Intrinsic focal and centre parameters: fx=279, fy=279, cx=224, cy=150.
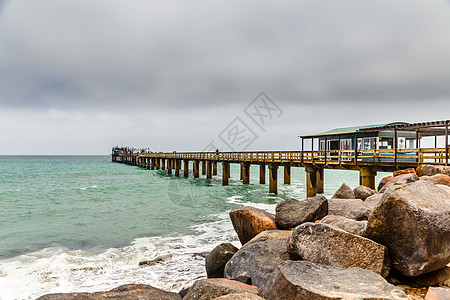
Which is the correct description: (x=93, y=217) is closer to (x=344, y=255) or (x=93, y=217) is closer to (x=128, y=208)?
(x=128, y=208)

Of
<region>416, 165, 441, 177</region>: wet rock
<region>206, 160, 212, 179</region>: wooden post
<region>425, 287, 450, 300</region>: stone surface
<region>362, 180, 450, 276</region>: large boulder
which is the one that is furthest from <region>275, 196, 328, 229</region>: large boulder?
<region>206, 160, 212, 179</region>: wooden post

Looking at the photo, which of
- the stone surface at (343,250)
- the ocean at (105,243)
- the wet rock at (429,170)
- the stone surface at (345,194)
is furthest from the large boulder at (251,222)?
the wet rock at (429,170)

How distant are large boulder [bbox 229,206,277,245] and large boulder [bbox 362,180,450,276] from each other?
2847 mm

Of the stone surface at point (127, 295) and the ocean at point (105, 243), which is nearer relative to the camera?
the stone surface at point (127, 295)

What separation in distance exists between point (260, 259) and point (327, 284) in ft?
6.79

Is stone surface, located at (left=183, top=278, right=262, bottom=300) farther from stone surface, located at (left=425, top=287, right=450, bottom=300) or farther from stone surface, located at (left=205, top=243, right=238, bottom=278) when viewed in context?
stone surface, located at (left=205, top=243, right=238, bottom=278)

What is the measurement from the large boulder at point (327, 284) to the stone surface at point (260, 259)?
4.37ft

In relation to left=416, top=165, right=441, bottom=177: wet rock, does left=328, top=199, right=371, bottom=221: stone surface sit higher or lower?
lower

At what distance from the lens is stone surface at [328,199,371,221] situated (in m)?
6.21

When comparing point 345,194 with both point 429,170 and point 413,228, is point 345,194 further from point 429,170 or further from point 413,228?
point 413,228

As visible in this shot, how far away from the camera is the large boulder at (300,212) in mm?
6262

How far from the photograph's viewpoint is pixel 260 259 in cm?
502

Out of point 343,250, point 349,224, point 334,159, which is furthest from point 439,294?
point 334,159

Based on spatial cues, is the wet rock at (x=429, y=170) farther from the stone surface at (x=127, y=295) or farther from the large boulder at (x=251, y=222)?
the stone surface at (x=127, y=295)
